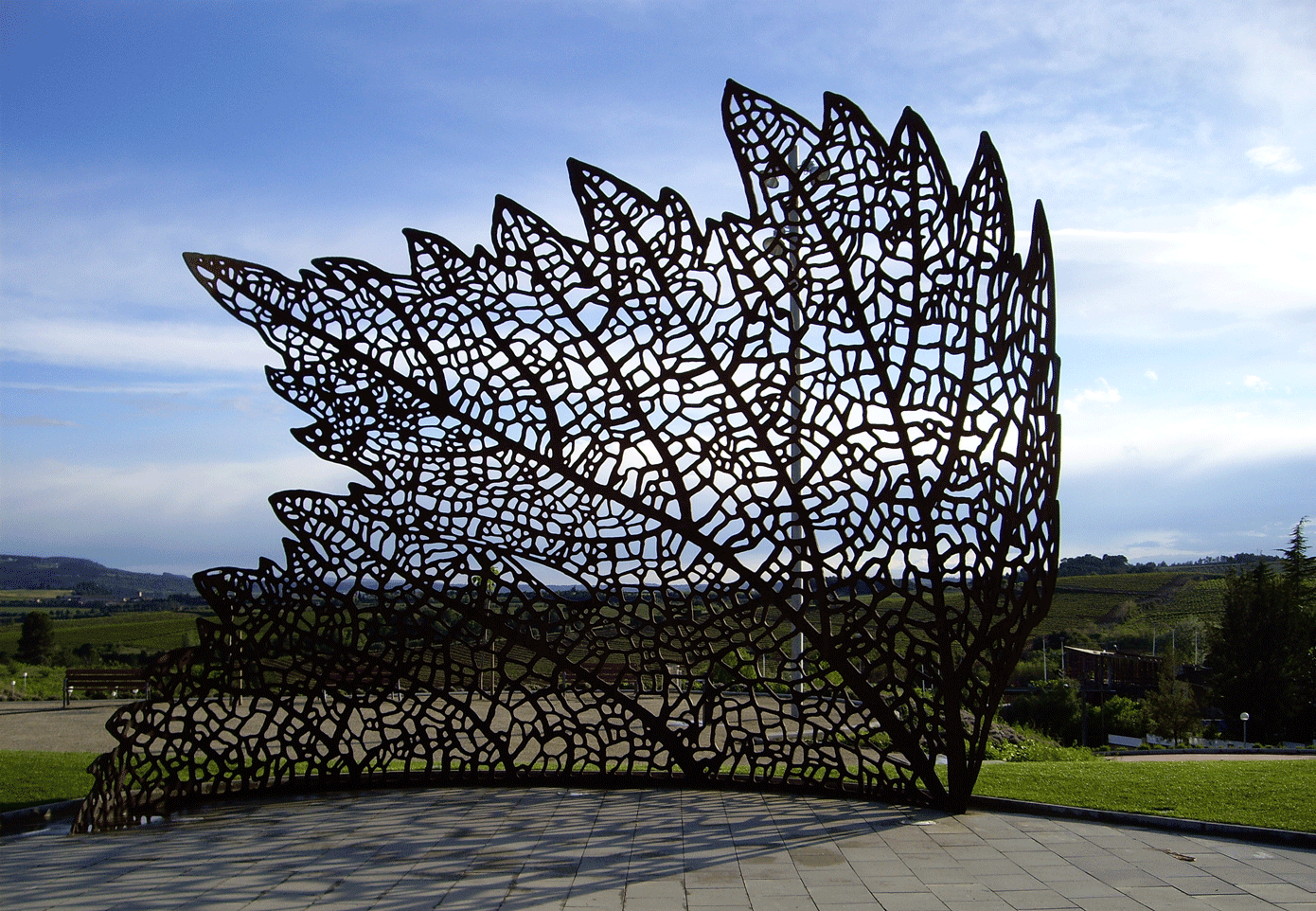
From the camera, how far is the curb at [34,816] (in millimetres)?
6016

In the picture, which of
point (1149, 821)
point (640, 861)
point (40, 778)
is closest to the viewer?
point (640, 861)

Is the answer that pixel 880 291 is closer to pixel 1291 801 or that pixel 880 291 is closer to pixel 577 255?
pixel 577 255

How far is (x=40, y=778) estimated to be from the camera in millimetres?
7289

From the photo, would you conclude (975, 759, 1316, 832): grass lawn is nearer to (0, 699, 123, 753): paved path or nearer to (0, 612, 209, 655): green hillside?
(0, 699, 123, 753): paved path

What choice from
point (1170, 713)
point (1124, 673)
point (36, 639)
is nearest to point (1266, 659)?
point (1170, 713)

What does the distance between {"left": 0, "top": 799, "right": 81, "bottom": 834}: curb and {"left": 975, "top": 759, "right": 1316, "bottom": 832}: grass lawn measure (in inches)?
255

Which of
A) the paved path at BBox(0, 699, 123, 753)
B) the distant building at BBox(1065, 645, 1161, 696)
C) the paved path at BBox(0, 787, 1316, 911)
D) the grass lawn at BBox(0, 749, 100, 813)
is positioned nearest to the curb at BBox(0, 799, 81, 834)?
the grass lawn at BBox(0, 749, 100, 813)

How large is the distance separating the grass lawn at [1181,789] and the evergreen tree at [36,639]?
23544 mm

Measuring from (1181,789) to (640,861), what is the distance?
14.1ft

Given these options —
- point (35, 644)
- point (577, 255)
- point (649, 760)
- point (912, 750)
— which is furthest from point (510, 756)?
point (35, 644)

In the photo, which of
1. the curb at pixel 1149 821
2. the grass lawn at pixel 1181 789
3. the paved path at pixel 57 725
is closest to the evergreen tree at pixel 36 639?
the paved path at pixel 57 725

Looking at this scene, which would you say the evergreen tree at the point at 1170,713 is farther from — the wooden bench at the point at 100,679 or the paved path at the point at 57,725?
the wooden bench at the point at 100,679

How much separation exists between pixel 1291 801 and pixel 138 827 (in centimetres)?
757

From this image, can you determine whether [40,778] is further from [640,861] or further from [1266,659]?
[1266,659]
